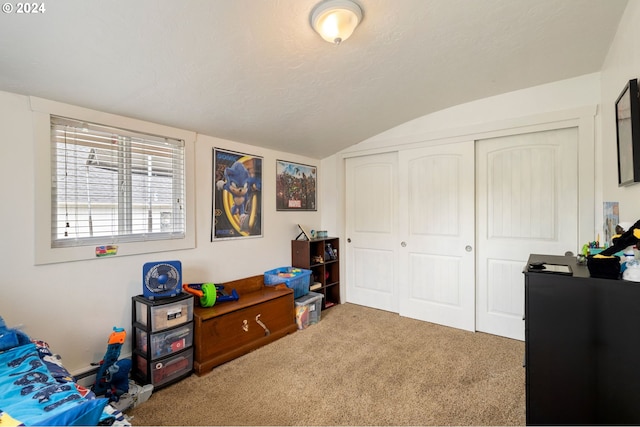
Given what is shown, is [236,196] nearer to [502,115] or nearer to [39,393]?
[39,393]

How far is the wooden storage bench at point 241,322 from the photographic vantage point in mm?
2172

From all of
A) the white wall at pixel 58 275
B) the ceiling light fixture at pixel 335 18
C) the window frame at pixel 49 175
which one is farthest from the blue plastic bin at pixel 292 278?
the ceiling light fixture at pixel 335 18

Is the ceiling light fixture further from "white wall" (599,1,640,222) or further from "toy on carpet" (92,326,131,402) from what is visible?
"toy on carpet" (92,326,131,402)

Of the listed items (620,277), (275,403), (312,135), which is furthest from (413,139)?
(275,403)

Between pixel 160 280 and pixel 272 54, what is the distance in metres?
1.72

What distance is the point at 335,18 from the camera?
1469 millimetres

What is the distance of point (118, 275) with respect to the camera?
6.95 feet

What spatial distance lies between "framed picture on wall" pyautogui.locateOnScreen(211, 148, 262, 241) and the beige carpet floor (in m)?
1.17

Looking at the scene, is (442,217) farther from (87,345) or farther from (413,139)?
(87,345)

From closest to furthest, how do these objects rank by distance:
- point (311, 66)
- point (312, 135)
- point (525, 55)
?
point (311, 66), point (525, 55), point (312, 135)

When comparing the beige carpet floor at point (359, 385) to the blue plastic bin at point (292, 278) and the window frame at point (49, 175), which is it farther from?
the window frame at point (49, 175)

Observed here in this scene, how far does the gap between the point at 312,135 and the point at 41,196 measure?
2257 millimetres

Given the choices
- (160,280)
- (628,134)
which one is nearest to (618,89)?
(628,134)

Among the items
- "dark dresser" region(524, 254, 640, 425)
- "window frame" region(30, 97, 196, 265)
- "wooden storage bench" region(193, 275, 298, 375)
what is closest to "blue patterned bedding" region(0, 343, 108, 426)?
"window frame" region(30, 97, 196, 265)
